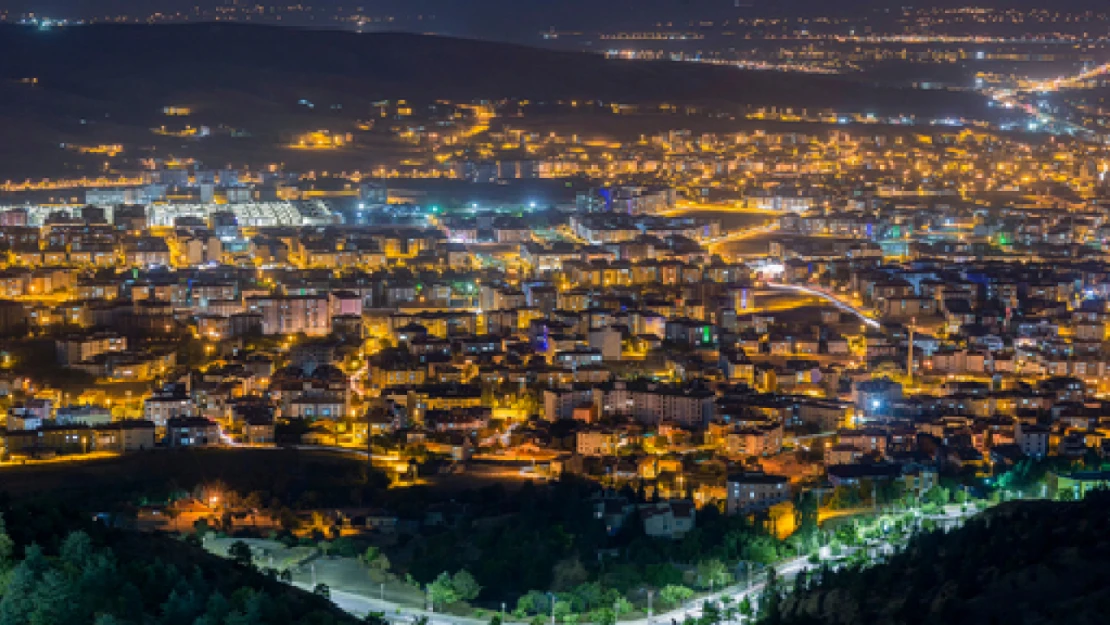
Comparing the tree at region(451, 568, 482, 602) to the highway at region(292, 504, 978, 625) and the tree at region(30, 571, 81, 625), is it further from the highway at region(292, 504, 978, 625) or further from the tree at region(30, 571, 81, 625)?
the tree at region(30, 571, 81, 625)

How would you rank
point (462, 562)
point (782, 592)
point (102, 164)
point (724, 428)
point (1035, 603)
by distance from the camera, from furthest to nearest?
point (102, 164) < point (724, 428) < point (462, 562) < point (782, 592) < point (1035, 603)

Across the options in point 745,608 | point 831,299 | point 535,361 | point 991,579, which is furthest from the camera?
point 831,299

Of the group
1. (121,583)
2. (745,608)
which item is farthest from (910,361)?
(121,583)

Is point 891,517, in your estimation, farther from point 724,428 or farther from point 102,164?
point 102,164

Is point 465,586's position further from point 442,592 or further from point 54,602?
point 54,602

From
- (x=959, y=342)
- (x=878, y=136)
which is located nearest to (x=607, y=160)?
(x=878, y=136)

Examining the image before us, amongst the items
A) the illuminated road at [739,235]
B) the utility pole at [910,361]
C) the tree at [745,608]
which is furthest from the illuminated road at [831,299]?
the tree at [745,608]
